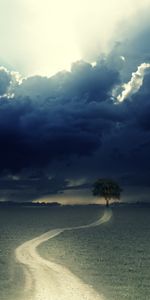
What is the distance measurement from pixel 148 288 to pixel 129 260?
9.43 m

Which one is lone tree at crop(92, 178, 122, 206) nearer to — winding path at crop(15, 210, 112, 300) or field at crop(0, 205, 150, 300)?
field at crop(0, 205, 150, 300)

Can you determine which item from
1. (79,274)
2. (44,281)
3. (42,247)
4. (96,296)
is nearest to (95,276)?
(79,274)

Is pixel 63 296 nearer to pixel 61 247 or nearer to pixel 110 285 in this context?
pixel 110 285

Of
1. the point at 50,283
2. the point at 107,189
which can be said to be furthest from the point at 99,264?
the point at 107,189

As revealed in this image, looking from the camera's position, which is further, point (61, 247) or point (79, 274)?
point (61, 247)

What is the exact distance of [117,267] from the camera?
28.8 metres

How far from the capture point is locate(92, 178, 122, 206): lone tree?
174000 mm

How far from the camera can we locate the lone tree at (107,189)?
17400 centimetres

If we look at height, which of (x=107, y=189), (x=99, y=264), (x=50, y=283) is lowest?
(x=50, y=283)

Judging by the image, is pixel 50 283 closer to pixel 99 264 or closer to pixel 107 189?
pixel 99 264

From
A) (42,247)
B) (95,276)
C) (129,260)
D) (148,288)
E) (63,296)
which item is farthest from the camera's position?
(42,247)

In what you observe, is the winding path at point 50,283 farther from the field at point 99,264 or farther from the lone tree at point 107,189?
the lone tree at point 107,189

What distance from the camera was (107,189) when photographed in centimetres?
17388

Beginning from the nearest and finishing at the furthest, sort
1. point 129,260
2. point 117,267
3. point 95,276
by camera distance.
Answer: point 95,276, point 117,267, point 129,260
